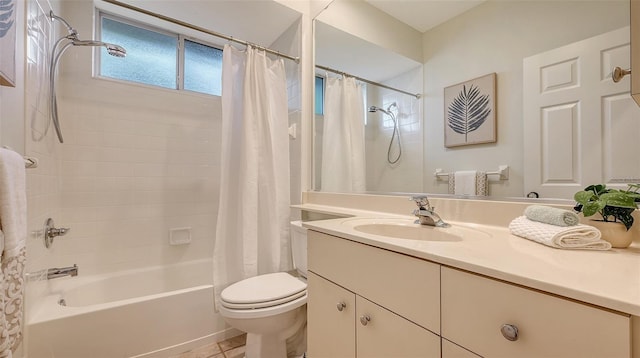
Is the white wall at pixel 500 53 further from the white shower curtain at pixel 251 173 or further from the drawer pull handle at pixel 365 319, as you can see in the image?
the white shower curtain at pixel 251 173

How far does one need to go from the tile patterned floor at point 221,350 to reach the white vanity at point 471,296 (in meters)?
0.77

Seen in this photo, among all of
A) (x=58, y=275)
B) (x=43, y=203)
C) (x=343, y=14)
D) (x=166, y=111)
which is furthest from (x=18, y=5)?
(x=343, y=14)

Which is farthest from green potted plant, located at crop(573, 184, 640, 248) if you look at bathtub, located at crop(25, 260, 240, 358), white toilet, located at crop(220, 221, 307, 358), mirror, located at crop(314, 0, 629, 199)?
bathtub, located at crop(25, 260, 240, 358)

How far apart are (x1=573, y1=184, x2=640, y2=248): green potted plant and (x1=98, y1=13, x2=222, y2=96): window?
2505 millimetres

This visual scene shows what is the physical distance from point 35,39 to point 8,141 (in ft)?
2.16

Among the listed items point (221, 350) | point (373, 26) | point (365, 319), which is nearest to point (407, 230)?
point (365, 319)

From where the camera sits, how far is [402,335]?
698 millimetres

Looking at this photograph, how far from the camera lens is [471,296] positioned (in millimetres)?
565

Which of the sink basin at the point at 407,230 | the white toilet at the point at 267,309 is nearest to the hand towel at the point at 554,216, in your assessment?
the sink basin at the point at 407,230

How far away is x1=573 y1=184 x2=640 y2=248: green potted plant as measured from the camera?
66 cm

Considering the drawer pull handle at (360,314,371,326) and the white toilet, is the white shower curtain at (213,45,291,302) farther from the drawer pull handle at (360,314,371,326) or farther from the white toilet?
the drawer pull handle at (360,314,371,326)

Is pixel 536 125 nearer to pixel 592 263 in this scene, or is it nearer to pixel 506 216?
pixel 506 216

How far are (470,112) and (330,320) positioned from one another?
3.35ft

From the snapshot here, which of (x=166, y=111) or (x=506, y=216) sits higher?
(x=166, y=111)
